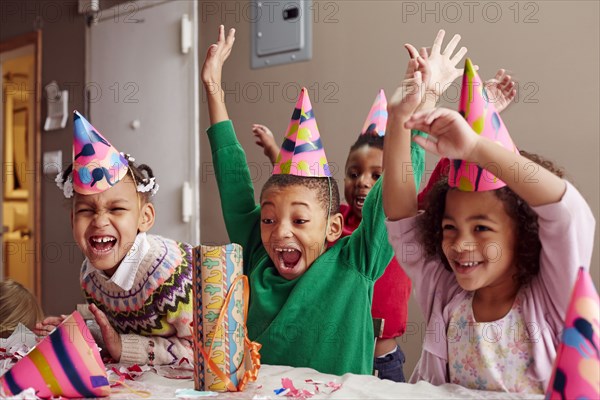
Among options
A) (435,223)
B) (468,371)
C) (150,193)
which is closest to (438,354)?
(468,371)

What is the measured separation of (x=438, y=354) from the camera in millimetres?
1048

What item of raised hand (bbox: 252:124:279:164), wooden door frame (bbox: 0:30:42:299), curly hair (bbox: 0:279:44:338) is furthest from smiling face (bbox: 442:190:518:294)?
wooden door frame (bbox: 0:30:42:299)

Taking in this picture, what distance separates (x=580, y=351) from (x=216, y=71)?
1.01 meters

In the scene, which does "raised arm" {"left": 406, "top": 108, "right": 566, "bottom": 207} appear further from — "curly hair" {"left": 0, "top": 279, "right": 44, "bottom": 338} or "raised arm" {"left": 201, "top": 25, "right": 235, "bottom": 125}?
"curly hair" {"left": 0, "top": 279, "right": 44, "bottom": 338}

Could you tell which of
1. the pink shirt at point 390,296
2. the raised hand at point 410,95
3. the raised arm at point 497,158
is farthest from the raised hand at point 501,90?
the pink shirt at point 390,296

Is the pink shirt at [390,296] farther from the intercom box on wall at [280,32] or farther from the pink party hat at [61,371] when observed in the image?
the pink party hat at [61,371]

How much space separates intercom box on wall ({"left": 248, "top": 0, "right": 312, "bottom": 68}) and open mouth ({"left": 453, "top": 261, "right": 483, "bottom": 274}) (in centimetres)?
153

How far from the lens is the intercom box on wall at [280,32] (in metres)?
2.40

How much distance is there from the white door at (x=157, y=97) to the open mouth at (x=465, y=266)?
5.99ft

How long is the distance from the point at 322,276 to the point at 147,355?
1.21ft

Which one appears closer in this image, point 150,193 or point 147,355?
point 147,355

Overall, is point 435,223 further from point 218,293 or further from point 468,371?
point 218,293

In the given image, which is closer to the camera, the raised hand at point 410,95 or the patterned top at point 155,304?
the raised hand at point 410,95

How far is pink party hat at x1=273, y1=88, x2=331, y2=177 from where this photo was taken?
1.38 metres
